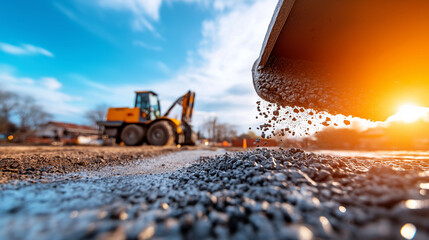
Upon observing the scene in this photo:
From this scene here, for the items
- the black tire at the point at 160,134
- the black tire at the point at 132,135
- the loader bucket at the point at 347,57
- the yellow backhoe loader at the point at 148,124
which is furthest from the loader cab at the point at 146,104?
the loader bucket at the point at 347,57

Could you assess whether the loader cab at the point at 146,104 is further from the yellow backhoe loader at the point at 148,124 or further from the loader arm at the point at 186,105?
the loader arm at the point at 186,105

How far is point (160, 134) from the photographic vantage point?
797cm

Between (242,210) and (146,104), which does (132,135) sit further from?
(242,210)

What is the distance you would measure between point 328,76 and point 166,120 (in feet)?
21.3

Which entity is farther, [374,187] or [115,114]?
[115,114]

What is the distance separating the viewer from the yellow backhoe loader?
8.09 meters

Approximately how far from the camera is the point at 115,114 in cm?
892

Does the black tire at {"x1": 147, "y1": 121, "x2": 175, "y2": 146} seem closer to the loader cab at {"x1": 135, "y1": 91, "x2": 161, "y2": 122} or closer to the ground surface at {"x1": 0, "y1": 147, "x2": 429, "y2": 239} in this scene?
the loader cab at {"x1": 135, "y1": 91, "x2": 161, "y2": 122}

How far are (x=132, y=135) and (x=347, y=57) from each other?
8019mm

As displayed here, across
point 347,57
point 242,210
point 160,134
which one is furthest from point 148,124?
point 242,210

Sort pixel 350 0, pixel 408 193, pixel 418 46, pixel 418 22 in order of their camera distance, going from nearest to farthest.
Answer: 1. pixel 408 193
2. pixel 350 0
3. pixel 418 22
4. pixel 418 46

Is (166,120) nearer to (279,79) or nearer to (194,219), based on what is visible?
(279,79)

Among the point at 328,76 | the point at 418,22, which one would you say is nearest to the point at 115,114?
the point at 328,76

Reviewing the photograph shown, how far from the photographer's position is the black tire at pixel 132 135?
27.2 feet
